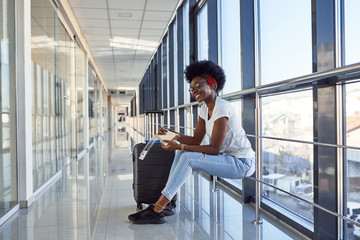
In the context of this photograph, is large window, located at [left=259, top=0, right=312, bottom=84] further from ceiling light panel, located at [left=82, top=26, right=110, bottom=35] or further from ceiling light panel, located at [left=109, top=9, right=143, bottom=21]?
ceiling light panel, located at [left=82, top=26, right=110, bottom=35]

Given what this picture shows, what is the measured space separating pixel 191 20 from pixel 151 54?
13.3 feet

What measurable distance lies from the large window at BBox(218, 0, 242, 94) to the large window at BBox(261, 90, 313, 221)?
0.81m

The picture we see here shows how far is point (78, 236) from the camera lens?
1.80 metres

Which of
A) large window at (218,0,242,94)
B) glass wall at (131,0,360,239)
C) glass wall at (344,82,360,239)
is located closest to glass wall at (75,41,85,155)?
large window at (218,0,242,94)

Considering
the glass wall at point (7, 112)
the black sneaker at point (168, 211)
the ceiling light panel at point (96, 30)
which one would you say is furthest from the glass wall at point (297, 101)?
the ceiling light panel at point (96, 30)

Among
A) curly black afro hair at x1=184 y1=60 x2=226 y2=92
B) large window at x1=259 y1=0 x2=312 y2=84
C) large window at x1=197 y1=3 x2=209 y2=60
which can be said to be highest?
large window at x1=197 y1=3 x2=209 y2=60

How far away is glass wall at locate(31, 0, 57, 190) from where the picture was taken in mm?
2954

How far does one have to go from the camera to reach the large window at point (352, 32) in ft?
4.52

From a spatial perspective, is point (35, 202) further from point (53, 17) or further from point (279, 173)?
point (53, 17)

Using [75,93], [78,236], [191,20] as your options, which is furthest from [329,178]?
[75,93]

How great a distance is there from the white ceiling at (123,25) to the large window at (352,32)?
354 cm

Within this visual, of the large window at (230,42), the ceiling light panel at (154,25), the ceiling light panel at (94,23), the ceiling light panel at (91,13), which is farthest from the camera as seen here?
the ceiling light panel at (154,25)

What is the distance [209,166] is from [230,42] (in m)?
1.92

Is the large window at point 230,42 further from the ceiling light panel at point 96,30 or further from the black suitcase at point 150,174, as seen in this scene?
the ceiling light panel at point 96,30
